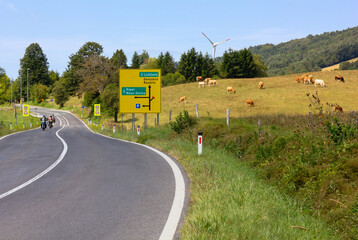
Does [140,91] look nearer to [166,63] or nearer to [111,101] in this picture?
[111,101]

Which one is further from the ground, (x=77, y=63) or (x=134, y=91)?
(x=77, y=63)

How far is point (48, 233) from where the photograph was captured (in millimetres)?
4227

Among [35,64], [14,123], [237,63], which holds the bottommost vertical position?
[14,123]

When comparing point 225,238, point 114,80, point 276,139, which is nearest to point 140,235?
point 225,238

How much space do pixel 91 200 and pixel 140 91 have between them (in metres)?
20.3

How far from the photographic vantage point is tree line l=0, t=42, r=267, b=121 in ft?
235

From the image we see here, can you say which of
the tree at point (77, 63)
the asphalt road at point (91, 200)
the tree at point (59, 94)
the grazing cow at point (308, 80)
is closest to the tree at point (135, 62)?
the tree at point (59, 94)

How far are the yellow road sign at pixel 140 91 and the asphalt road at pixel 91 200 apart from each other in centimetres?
1543

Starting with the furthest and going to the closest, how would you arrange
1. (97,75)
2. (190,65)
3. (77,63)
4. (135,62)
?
(135,62)
(190,65)
(77,63)
(97,75)

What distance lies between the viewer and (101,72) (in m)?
73.2

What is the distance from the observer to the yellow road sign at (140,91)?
25.8 m

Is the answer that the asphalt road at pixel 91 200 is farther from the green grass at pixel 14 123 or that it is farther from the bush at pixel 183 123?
the green grass at pixel 14 123

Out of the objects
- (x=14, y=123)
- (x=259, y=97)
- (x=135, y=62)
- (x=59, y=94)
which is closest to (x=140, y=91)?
(x=259, y=97)

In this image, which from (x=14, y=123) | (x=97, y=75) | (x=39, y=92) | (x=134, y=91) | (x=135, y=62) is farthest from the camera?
(x=135, y=62)
